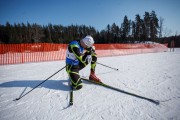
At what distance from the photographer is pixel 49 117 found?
2799 mm

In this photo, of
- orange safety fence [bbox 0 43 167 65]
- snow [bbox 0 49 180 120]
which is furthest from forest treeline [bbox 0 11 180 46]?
snow [bbox 0 49 180 120]

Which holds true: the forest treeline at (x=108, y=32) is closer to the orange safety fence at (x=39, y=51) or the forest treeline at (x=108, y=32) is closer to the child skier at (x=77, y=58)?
Answer: the orange safety fence at (x=39, y=51)

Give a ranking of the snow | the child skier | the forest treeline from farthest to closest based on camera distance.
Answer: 1. the forest treeline
2. the child skier
3. the snow

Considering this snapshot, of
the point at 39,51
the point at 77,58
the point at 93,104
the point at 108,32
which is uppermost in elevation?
the point at 108,32

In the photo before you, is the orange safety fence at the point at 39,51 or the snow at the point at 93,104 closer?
the snow at the point at 93,104

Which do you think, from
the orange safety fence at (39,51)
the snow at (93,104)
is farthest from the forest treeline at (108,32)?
the snow at (93,104)

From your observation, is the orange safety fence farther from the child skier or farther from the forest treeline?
the forest treeline

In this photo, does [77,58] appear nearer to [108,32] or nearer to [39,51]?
[39,51]

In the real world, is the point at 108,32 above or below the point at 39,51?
above

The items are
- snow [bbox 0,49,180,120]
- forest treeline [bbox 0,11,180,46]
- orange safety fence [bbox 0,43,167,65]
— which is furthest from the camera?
forest treeline [bbox 0,11,180,46]

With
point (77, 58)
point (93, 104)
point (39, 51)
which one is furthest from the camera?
point (39, 51)

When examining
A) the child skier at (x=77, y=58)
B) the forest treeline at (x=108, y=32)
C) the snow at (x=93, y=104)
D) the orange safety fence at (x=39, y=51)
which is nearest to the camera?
the snow at (x=93, y=104)

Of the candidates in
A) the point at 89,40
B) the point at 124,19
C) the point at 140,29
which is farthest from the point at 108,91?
the point at 124,19

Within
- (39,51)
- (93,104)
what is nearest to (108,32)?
(39,51)
